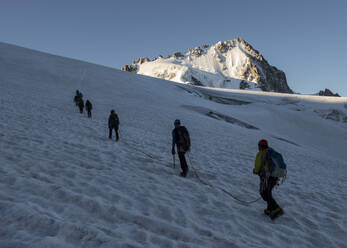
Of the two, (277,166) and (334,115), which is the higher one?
(334,115)

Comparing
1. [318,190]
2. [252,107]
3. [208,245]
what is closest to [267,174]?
[208,245]

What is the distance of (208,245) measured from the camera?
3582 millimetres

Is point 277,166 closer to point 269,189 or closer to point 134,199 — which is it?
point 269,189

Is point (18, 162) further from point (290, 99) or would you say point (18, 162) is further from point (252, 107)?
point (290, 99)

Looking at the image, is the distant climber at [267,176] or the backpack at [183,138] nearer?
the distant climber at [267,176]

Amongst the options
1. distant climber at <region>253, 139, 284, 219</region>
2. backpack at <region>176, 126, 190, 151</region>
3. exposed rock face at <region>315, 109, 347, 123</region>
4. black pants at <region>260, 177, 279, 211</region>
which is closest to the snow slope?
distant climber at <region>253, 139, 284, 219</region>

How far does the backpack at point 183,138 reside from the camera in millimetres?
6973

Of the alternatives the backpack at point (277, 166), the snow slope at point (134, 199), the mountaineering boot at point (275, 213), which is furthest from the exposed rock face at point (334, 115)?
the backpack at point (277, 166)

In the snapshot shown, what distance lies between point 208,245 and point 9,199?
3.49 m

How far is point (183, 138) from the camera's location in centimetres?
700

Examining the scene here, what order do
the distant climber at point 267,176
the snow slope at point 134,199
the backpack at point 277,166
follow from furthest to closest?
1. the distant climber at point 267,176
2. the backpack at point 277,166
3. the snow slope at point 134,199

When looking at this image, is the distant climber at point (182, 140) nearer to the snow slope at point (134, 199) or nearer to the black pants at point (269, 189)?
the snow slope at point (134, 199)

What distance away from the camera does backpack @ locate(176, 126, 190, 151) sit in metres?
6.97

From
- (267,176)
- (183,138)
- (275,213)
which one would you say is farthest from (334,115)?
(267,176)
